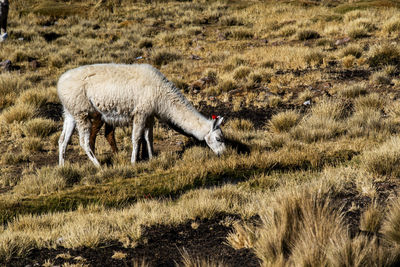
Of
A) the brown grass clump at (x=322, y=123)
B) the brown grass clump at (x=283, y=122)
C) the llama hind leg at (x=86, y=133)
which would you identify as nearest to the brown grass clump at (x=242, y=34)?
the brown grass clump at (x=322, y=123)

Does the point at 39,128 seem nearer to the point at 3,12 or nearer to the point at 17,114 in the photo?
the point at 17,114

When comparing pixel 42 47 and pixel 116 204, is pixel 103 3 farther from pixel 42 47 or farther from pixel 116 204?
pixel 116 204

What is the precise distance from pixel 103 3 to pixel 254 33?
15476 millimetres

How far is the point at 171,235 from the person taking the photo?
5.00 metres

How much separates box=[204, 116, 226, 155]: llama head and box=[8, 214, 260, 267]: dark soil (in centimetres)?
340

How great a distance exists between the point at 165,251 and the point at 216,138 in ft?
13.8

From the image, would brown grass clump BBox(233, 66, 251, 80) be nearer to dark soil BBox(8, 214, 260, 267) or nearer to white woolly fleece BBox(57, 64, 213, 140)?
white woolly fleece BBox(57, 64, 213, 140)

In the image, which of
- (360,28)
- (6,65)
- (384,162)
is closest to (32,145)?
(384,162)

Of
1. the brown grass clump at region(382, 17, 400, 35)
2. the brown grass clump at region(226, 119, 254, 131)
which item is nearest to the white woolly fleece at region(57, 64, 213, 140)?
the brown grass clump at region(226, 119, 254, 131)

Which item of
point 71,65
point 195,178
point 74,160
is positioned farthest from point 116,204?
point 71,65

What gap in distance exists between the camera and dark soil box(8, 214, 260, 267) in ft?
13.9

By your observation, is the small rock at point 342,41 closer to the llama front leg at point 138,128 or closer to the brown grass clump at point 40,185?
the llama front leg at point 138,128

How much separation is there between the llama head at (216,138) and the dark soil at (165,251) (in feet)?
11.2

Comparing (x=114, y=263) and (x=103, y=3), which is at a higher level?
(x=103, y=3)
